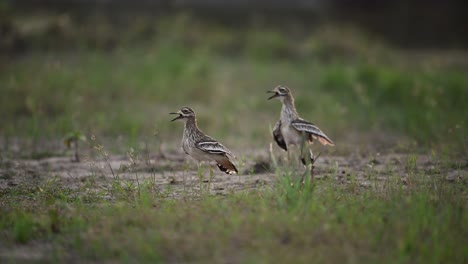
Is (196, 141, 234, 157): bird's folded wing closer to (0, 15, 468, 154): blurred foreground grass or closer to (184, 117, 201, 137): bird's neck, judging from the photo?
(184, 117, 201, 137): bird's neck

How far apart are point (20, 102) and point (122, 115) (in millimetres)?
1860

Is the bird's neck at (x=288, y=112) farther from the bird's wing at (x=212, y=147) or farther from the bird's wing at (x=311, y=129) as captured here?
the bird's wing at (x=212, y=147)

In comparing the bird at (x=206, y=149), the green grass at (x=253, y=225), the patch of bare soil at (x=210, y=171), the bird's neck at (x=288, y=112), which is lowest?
the green grass at (x=253, y=225)

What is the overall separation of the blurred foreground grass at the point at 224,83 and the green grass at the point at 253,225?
2.55 m

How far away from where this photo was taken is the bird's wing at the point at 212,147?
688 centimetres

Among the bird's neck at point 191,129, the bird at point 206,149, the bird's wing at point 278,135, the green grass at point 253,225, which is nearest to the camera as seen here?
the green grass at point 253,225

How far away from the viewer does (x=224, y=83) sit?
13.1 meters

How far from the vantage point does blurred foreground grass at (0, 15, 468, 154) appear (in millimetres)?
10195

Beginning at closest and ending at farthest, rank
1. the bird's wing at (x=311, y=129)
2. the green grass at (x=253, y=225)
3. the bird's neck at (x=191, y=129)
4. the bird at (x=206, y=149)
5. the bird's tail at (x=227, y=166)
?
the green grass at (x=253, y=225), the bird's wing at (x=311, y=129), the bird at (x=206, y=149), the bird's tail at (x=227, y=166), the bird's neck at (x=191, y=129)

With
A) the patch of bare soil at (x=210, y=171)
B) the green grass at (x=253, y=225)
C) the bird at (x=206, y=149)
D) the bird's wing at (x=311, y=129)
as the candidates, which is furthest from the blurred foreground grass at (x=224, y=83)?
the green grass at (x=253, y=225)

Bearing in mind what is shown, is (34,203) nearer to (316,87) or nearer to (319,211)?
(319,211)

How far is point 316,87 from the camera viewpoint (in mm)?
13195

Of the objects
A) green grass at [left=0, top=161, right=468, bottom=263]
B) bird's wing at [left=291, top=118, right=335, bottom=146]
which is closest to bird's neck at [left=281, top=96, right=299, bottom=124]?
bird's wing at [left=291, top=118, right=335, bottom=146]

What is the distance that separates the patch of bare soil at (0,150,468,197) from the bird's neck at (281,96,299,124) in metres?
0.46
